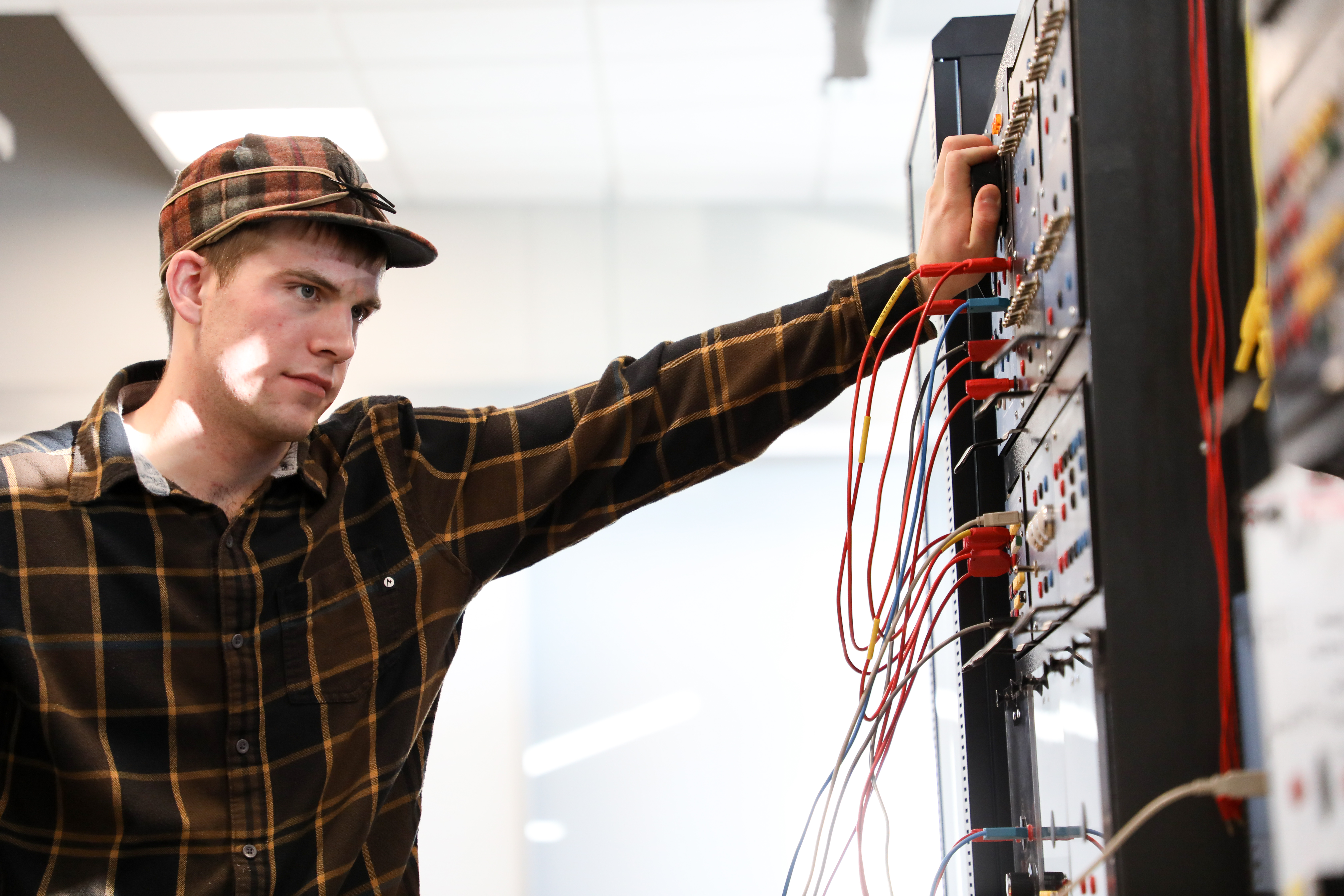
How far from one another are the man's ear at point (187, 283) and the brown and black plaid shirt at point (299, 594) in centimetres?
11

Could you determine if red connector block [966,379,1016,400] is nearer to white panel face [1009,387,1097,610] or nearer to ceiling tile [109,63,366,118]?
white panel face [1009,387,1097,610]

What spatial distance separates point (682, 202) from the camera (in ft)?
11.6

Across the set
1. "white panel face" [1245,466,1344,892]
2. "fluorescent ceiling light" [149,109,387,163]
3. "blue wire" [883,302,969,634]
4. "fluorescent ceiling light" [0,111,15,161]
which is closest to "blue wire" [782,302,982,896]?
"blue wire" [883,302,969,634]

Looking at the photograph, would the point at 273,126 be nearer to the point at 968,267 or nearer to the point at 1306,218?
the point at 968,267

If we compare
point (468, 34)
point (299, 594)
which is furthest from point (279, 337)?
point (468, 34)

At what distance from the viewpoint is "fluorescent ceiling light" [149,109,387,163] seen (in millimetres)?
3195

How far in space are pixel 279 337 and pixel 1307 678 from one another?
3.17 feet

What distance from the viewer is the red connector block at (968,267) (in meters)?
0.90

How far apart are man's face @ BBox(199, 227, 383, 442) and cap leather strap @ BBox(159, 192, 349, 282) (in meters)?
0.03

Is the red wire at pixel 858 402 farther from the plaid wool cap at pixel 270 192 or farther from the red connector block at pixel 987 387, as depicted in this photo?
the plaid wool cap at pixel 270 192

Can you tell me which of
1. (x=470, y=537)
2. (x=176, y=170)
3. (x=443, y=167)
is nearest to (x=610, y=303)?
(x=443, y=167)

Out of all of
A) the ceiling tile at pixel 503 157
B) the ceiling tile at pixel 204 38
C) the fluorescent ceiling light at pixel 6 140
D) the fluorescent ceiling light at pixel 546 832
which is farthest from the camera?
the fluorescent ceiling light at pixel 6 140

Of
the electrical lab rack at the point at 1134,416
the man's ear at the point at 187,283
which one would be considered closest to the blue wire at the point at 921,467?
the electrical lab rack at the point at 1134,416

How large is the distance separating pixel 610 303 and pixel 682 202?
42 centimetres
